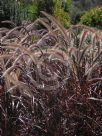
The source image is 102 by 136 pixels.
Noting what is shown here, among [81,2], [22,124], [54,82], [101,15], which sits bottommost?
[81,2]

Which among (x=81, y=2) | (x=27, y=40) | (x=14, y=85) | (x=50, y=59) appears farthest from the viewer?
(x=81, y=2)

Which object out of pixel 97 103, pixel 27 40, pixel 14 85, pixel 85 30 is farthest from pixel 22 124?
pixel 27 40

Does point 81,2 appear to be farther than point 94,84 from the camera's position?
Yes

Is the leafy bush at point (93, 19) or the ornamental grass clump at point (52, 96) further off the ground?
the ornamental grass clump at point (52, 96)

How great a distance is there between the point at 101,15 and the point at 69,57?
10.0m

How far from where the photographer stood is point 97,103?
4457mm

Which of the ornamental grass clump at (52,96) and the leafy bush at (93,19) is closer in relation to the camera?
the ornamental grass clump at (52,96)

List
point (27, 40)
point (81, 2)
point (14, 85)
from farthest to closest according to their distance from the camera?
point (81, 2)
point (27, 40)
point (14, 85)

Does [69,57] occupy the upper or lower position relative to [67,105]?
upper

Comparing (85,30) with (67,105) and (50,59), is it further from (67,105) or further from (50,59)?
(67,105)

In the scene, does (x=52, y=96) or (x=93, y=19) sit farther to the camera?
(x=93, y=19)

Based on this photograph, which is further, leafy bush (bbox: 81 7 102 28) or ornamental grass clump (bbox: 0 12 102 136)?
leafy bush (bbox: 81 7 102 28)

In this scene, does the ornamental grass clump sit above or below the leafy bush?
above

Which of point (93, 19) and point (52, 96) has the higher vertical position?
point (52, 96)
